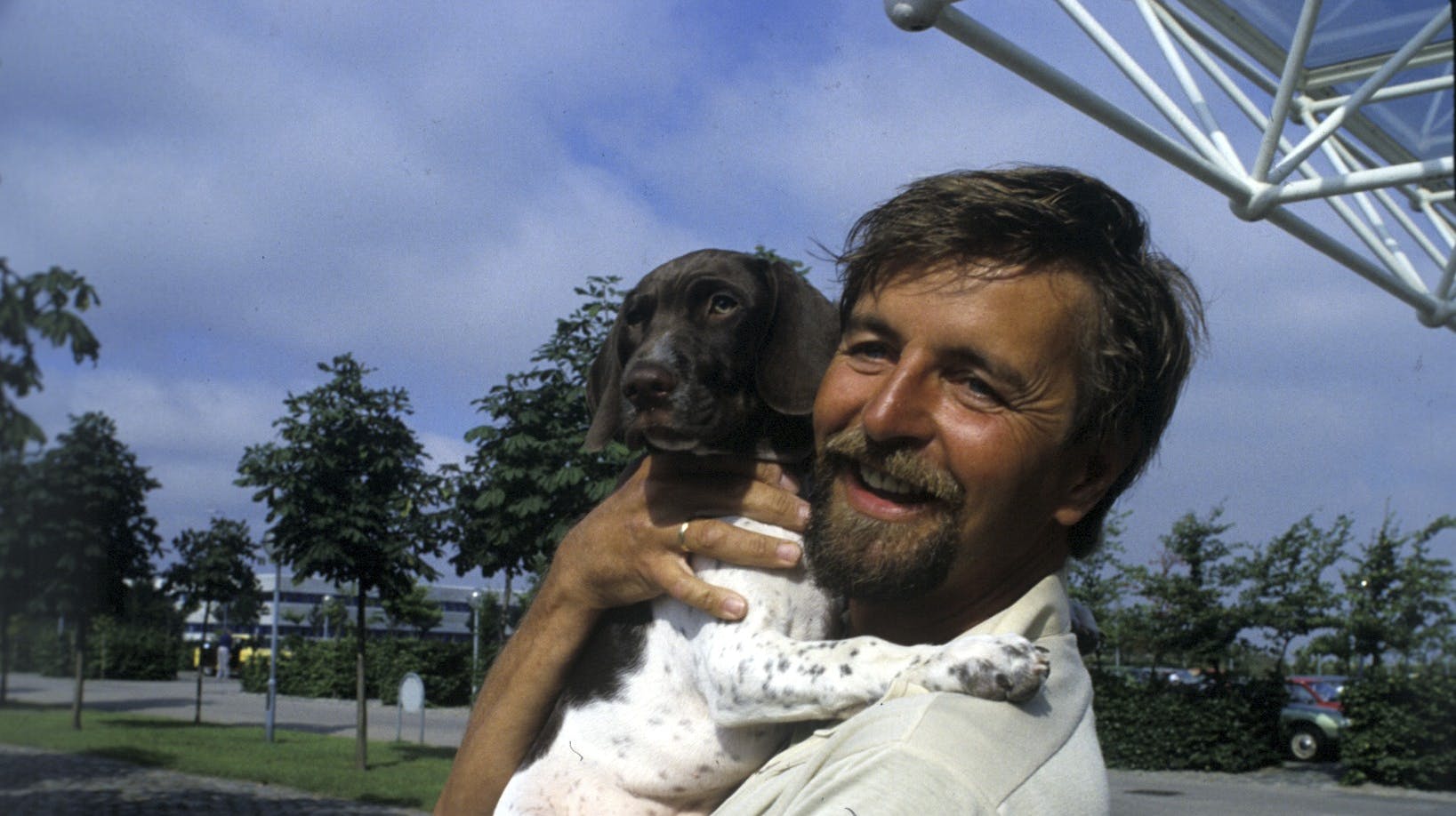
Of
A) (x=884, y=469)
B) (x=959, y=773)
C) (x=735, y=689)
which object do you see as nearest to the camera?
(x=959, y=773)

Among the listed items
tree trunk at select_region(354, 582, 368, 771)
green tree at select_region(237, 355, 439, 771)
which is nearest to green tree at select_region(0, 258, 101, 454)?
green tree at select_region(237, 355, 439, 771)

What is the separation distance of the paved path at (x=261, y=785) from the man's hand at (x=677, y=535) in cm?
140

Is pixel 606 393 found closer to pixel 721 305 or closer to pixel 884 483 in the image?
pixel 721 305

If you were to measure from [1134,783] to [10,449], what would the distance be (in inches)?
776

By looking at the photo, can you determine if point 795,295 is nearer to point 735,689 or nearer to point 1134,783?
point 735,689

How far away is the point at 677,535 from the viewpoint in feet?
9.16

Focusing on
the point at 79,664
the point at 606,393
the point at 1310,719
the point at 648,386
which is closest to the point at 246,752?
the point at 79,664

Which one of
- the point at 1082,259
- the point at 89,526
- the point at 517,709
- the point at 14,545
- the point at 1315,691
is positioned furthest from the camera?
the point at 1315,691

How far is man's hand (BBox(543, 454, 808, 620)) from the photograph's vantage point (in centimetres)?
273

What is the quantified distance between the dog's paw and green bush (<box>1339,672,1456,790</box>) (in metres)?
19.3

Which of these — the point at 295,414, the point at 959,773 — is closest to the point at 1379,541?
the point at 295,414

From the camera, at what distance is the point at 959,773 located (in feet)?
5.67

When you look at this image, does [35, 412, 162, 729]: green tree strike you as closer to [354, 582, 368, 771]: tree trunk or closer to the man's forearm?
the man's forearm

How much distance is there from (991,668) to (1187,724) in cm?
2132
